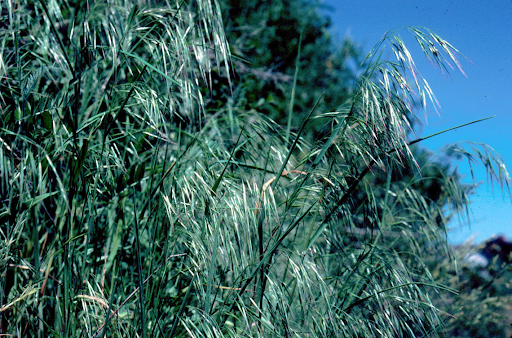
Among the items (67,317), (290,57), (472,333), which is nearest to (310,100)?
(290,57)

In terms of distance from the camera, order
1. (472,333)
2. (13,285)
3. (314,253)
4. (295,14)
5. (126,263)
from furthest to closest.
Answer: (295,14)
(472,333)
(126,263)
(314,253)
(13,285)

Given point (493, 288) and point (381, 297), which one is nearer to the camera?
point (381, 297)

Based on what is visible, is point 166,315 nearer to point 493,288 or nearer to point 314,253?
point 314,253

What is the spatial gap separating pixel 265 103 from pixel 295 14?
1.63 meters

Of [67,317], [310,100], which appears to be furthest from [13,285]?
[310,100]

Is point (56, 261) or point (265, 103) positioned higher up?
point (265, 103)

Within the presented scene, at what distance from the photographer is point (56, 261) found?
112cm

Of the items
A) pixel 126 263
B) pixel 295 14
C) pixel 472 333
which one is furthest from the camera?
pixel 295 14

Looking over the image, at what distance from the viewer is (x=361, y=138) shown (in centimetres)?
89

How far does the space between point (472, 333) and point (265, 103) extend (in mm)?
1887

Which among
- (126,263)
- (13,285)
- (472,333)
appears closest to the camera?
(13,285)

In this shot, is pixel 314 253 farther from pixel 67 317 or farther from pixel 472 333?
pixel 472 333

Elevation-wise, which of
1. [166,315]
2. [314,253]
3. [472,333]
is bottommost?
[472,333]

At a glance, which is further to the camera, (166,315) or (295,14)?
(295,14)
